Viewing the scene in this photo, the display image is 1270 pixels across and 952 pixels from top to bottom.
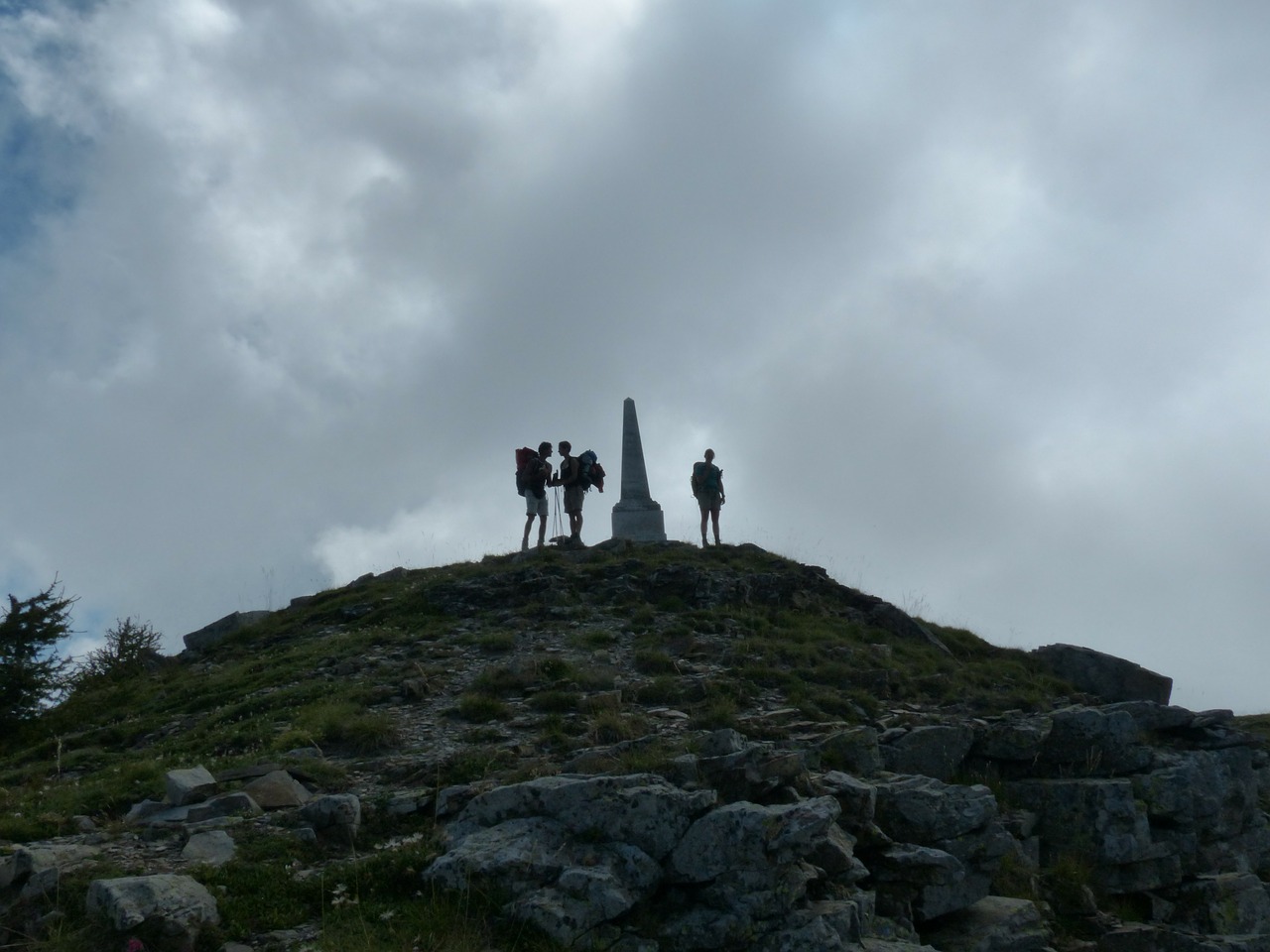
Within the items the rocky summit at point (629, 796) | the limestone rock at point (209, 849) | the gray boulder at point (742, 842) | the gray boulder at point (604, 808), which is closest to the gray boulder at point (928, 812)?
the rocky summit at point (629, 796)

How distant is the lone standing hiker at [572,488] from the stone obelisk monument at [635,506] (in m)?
2.72

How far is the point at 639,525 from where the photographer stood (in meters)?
28.5

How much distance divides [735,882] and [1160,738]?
28.9 feet

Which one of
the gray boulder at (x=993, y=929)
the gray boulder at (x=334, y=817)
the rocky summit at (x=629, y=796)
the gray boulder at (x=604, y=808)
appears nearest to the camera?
the rocky summit at (x=629, y=796)

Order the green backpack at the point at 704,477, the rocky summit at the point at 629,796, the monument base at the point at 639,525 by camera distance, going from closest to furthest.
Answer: the rocky summit at the point at 629,796
the green backpack at the point at 704,477
the monument base at the point at 639,525

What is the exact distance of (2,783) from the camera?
12812 mm

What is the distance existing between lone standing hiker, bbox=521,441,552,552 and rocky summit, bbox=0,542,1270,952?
4140 mm

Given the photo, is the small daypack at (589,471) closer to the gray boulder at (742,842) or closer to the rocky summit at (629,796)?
the rocky summit at (629,796)

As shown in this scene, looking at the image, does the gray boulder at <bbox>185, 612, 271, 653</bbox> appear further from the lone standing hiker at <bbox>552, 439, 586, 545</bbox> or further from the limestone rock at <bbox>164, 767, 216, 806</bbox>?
the limestone rock at <bbox>164, 767, 216, 806</bbox>

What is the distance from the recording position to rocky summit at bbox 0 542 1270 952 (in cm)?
764

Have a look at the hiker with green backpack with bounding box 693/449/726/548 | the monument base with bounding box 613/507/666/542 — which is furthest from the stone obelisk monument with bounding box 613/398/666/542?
the hiker with green backpack with bounding box 693/449/726/548

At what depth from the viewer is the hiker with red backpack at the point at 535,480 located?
79.4ft

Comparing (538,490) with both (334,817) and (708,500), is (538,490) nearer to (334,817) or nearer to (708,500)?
(708,500)

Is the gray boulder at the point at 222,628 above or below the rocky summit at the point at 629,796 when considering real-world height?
above
